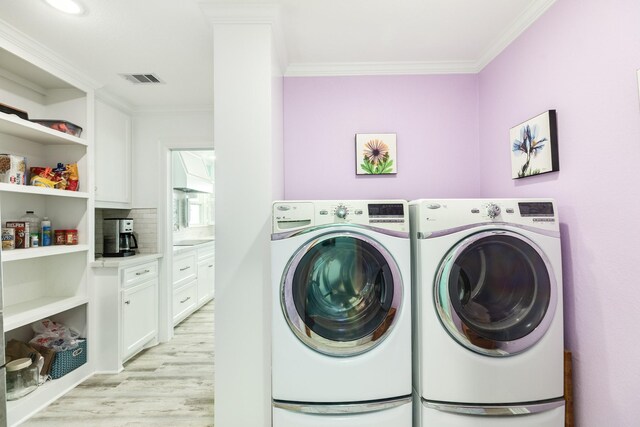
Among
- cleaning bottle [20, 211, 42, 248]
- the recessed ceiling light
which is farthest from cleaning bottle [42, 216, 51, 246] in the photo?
the recessed ceiling light

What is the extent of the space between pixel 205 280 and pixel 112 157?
223 cm

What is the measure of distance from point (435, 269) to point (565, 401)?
35.9 inches

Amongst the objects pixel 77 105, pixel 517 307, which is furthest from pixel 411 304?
pixel 77 105

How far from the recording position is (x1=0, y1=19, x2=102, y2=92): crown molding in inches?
74.1

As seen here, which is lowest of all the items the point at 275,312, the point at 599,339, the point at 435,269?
the point at 599,339

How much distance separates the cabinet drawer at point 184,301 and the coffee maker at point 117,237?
2.72 feet

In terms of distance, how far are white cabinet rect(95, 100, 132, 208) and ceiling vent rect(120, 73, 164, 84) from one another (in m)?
0.47

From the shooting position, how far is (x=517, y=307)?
1.49 meters

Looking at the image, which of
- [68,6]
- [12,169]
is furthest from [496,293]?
[12,169]

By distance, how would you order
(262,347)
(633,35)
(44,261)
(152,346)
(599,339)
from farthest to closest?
1. (152,346)
2. (44,261)
3. (262,347)
4. (599,339)
5. (633,35)

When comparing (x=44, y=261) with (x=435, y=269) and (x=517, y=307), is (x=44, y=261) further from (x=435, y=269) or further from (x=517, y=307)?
(x=517, y=307)

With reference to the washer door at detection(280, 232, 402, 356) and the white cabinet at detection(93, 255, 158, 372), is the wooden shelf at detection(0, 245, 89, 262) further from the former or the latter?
the washer door at detection(280, 232, 402, 356)

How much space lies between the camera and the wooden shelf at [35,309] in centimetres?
197

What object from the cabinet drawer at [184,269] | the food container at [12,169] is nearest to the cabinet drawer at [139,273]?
the cabinet drawer at [184,269]
